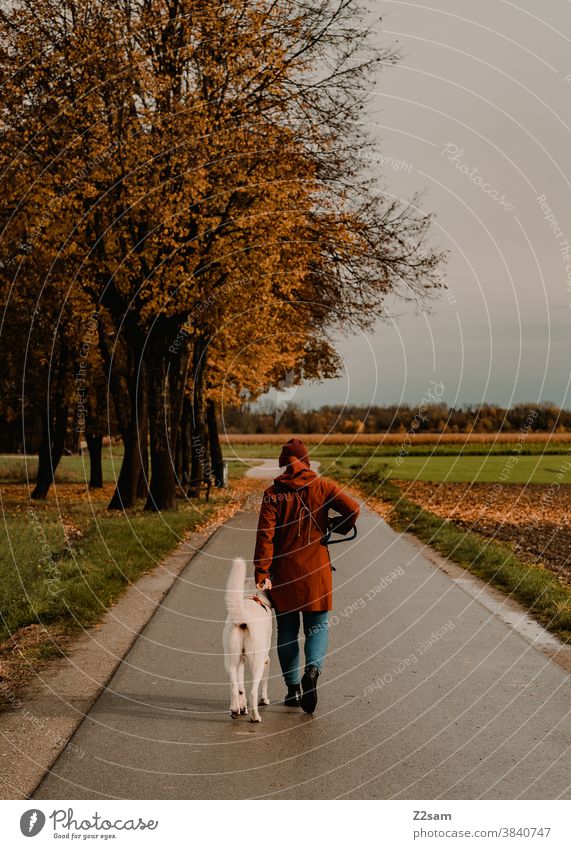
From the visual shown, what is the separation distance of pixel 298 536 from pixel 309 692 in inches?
42.1

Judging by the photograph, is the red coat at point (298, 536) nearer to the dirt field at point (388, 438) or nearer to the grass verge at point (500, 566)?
the grass verge at point (500, 566)

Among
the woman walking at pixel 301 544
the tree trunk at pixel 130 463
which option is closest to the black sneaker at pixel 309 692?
the woman walking at pixel 301 544

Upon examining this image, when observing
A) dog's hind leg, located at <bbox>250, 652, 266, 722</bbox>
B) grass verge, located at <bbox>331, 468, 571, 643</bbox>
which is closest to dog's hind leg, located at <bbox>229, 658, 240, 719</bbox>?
dog's hind leg, located at <bbox>250, 652, 266, 722</bbox>

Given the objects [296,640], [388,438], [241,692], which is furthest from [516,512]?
[388,438]

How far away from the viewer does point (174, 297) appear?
21797mm

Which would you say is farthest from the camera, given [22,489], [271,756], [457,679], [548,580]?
[22,489]

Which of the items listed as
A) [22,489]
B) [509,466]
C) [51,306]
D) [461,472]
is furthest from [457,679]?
[509,466]

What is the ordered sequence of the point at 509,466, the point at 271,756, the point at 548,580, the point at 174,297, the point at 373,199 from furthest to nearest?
1. the point at 509,466
2. the point at 373,199
3. the point at 174,297
4. the point at 548,580
5. the point at 271,756

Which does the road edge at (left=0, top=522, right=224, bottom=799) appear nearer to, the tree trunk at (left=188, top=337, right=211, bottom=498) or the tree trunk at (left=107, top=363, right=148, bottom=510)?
the tree trunk at (left=107, top=363, right=148, bottom=510)

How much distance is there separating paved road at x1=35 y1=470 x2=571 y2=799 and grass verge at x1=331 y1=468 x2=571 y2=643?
720mm

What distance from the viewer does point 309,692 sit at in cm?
763

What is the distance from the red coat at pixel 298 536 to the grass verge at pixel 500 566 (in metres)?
3.68

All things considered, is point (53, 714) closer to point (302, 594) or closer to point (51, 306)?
point (302, 594)

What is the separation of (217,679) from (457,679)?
188cm
